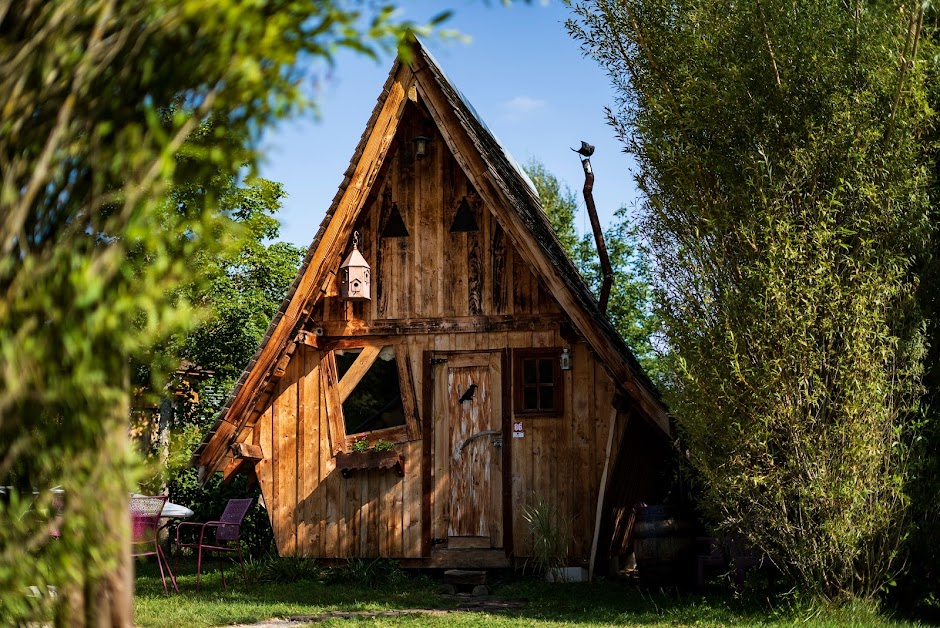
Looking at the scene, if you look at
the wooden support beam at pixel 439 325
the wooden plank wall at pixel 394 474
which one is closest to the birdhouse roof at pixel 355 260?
the wooden support beam at pixel 439 325

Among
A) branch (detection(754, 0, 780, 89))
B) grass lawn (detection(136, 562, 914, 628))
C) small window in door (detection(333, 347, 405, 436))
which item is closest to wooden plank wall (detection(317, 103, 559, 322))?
small window in door (detection(333, 347, 405, 436))

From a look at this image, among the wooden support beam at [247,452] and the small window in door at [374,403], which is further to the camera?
the small window in door at [374,403]

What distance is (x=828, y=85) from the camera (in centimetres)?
895

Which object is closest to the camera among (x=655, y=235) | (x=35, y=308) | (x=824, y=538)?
(x=35, y=308)

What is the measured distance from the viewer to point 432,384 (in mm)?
12266

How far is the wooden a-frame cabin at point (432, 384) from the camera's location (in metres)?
11.8

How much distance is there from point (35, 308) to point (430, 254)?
950cm

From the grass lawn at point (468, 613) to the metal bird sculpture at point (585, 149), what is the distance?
674cm

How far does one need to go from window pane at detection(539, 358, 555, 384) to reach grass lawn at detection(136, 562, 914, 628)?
2.33 meters

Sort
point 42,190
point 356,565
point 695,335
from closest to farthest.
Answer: point 42,190 < point 695,335 < point 356,565

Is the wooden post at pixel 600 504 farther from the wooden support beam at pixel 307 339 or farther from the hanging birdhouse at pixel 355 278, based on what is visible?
the wooden support beam at pixel 307 339

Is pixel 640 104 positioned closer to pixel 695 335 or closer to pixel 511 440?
pixel 695 335

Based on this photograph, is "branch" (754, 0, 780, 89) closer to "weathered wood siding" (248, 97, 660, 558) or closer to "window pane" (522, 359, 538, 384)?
"weathered wood siding" (248, 97, 660, 558)

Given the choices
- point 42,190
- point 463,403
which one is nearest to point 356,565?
point 463,403
